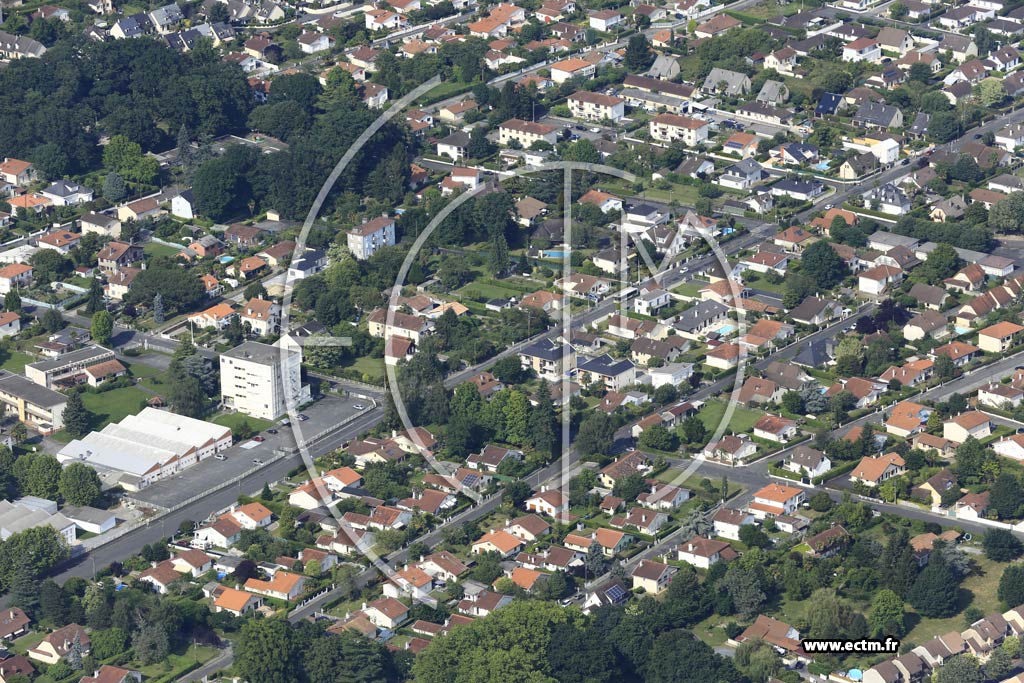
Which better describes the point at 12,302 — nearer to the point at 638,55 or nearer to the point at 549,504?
the point at 549,504

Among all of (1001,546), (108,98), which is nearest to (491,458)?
(1001,546)

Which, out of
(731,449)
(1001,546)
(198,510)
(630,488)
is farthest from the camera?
(731,449)

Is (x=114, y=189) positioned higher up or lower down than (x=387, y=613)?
lower down

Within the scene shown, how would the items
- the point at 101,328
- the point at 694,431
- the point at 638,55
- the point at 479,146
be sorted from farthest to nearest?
the point at 638,55
the point at 479,146
the point at 101,328
the point at 694,431

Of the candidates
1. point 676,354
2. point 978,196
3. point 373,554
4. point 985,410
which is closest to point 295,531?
point 373,554

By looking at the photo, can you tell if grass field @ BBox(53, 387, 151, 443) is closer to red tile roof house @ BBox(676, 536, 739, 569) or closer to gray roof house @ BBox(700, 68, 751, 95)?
red tile roof house @ BBox(676, 536, 739, 569)

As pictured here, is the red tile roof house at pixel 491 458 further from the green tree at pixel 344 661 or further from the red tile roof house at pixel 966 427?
the red tile roof house at pixel 966 427
